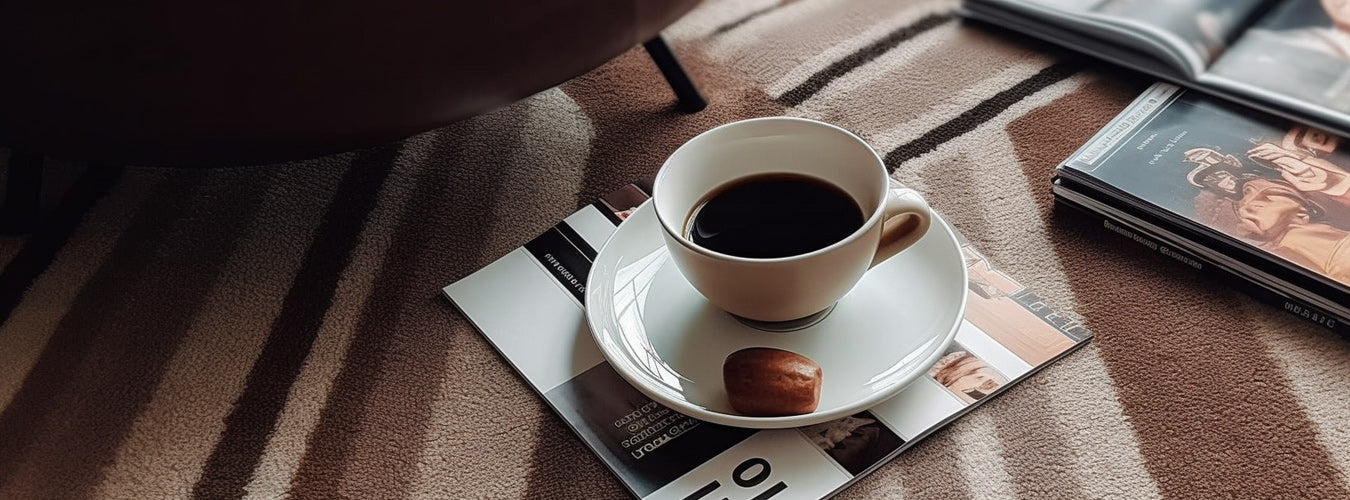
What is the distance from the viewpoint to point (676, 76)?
2.46ft

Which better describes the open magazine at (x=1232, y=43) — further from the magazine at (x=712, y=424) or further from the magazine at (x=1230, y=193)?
the magazine at (x=712, y=424)

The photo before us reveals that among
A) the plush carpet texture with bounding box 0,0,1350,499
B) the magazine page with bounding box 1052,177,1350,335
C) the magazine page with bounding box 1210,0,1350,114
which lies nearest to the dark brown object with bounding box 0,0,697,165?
the plush carpet texture with bounding box 0,0,1350,499

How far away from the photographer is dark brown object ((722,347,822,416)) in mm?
476

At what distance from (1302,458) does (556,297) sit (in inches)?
14.6

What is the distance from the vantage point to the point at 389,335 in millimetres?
600

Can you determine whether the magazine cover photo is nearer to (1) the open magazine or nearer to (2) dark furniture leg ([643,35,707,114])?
(1) the open magazine

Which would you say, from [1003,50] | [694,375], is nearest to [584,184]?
[694,375]

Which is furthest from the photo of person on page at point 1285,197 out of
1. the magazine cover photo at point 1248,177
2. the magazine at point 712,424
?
the magazine at point 712,424

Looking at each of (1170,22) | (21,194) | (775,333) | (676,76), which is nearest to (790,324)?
(775,333)

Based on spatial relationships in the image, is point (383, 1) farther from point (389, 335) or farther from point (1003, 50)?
point (1003, 50)

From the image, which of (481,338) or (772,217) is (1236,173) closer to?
(772,217)

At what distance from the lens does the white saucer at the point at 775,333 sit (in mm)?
488

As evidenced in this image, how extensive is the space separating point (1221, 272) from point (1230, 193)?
5 centimetres

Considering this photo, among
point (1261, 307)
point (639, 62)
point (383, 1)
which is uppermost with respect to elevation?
point (383, 1)
